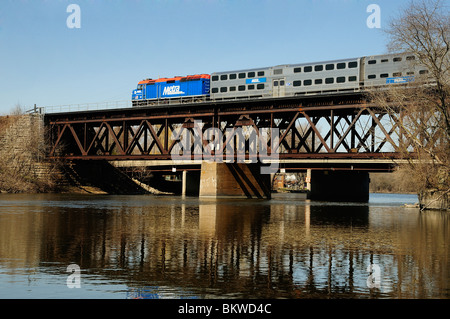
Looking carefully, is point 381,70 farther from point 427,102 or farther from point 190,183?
point 190,183

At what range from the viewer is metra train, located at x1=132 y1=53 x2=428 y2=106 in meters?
61.2

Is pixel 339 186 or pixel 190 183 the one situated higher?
pixel 190 183

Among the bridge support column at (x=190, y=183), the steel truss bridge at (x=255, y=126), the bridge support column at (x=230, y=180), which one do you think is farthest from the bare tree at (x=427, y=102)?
the bridge support column at (x=190, y=183)

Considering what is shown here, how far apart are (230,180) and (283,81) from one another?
1421 cm

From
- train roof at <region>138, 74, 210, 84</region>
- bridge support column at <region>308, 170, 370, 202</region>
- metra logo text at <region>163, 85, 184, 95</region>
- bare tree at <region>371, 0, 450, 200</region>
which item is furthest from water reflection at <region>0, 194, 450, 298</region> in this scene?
bridge support column at <region>308, 170, 370, 202</region>

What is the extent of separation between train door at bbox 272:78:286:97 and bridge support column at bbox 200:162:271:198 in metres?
9.94

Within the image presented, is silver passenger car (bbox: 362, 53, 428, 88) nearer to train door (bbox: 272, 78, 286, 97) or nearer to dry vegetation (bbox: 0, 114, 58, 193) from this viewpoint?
train door (bbox: 272, 78, 286, 97)

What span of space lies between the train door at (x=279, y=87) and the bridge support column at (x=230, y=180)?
9.94 meters

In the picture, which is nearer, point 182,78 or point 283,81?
point 283,81

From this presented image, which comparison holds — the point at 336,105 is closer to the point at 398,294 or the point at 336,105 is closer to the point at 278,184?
the point at 398,294

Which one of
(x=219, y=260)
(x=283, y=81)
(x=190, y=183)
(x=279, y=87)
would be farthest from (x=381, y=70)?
(x=219, y=260)

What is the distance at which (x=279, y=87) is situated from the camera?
223 feet
